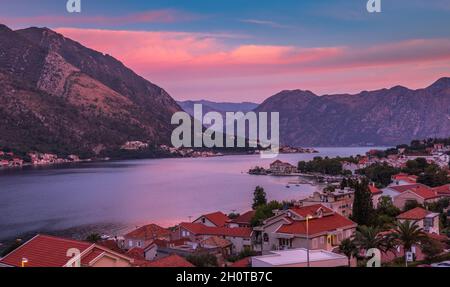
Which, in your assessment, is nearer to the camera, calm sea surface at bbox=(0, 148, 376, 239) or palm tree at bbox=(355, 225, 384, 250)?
palm tree at bbox=(355, 225, 384, 250)

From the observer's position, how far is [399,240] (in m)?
9.98

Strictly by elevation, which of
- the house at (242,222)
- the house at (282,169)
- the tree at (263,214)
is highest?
the tree at (263,214)

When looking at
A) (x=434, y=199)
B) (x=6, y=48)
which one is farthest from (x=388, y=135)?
(x=6, y=48)

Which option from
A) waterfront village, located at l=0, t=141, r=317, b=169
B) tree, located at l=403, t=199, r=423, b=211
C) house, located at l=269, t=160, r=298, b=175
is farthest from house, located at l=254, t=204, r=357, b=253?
waterfront village, located at l=0, t=141, r=317, b=169

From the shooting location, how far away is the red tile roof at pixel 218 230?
13720mm

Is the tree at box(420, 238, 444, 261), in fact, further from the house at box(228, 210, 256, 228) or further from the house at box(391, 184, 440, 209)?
the house at box(391, 184, 440, 209)

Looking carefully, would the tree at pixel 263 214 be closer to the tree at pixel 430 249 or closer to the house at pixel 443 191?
the tree at pixel 430 249

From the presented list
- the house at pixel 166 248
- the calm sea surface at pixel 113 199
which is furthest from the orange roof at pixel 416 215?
the calm sea surface at pixel 113 199

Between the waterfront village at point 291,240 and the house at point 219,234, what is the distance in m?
0.03

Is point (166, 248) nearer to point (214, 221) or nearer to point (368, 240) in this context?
point (214, 221)

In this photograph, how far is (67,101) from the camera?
10188cm

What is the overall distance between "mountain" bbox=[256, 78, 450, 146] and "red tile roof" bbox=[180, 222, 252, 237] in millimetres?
33092

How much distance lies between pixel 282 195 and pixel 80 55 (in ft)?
351

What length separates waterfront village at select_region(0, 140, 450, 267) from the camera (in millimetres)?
5672
